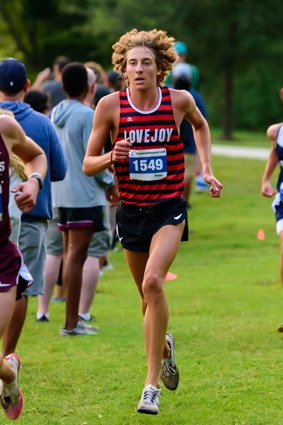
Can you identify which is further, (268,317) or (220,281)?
(220,281)

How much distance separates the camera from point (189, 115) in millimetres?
4918

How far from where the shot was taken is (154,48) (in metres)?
4.87

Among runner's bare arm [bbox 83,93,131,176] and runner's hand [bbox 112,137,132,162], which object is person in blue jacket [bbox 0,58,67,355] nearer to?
runner's bare arm [bbox 83,93,131,176]

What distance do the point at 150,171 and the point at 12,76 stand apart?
139cm

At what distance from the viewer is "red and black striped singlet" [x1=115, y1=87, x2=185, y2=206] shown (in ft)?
15.2

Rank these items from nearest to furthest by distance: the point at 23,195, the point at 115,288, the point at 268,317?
1. the point at 23,195
2. the point at 268,317
3. the point at 115,288

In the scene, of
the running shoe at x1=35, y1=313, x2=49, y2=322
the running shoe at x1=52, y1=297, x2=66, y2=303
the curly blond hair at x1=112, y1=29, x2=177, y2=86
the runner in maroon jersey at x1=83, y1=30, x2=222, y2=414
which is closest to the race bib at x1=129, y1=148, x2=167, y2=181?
the runner in maroon jersey at x1=83, y1=30, x2=222, y2=414

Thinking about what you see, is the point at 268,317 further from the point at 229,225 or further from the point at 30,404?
the point at 229,225

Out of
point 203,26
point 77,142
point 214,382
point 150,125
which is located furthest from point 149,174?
point 203,26

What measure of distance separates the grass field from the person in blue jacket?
0.75 meters

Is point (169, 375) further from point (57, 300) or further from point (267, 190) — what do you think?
point (57, 300)

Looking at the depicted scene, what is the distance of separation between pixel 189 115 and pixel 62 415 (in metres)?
2.18

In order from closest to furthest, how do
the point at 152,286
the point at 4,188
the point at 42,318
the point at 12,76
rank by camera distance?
the point at 4,188 < the point at 152,286 < the point at 12,76 < the point at 42,318

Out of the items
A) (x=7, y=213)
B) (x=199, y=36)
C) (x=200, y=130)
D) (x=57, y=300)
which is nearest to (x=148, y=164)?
(x=200, y=130)
